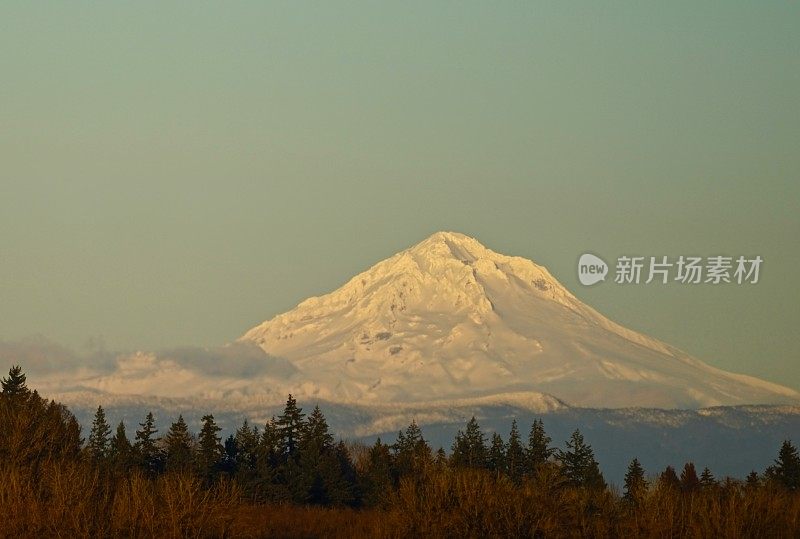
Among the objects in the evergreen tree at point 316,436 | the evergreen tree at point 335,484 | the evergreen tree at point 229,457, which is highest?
the evergreen tree at point 316,436

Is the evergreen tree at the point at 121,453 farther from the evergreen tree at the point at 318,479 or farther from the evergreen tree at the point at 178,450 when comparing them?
the evergreen tree at the point at 318,479

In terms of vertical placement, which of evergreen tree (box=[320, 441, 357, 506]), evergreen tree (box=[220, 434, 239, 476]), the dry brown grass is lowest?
the dry brown grass

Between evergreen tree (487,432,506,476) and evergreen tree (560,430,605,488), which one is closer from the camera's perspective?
evergreen tree (560,430,605,488)

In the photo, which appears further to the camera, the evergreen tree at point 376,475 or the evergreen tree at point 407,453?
the evergreen tree at point 376,475

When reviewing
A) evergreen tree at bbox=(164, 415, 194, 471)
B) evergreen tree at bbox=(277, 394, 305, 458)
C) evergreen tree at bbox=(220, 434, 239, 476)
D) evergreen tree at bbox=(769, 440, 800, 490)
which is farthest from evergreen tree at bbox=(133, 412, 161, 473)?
evergreen tree at bbox=(769, 440, 800, 490)

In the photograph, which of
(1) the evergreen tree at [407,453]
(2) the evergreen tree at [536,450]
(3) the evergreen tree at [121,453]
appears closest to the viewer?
(1) the evergreen tree at [407,453]

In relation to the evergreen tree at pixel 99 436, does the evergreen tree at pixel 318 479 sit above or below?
below

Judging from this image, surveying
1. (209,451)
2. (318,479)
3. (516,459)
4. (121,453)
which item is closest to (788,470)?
(516,459)

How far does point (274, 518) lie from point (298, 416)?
102 ft

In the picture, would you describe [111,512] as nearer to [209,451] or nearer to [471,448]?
[209,451]

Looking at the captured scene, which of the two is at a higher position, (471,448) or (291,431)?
(291,431)

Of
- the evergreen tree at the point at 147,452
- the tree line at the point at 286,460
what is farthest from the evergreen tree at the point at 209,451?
the evergreen tree at the point at 147,452

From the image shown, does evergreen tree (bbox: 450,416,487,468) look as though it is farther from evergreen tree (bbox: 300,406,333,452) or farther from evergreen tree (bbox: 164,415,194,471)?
evergreen tree (bbox: 164,415,194,471)

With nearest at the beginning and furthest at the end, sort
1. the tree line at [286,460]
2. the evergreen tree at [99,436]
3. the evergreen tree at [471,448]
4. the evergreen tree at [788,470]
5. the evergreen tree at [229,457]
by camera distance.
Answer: the tree line at [286,460] < the evergreen tree at [788,470] < the evergreen tree at [229,457] < the evergreen tree at [471,448] < the evergreen tree at [99,436]
